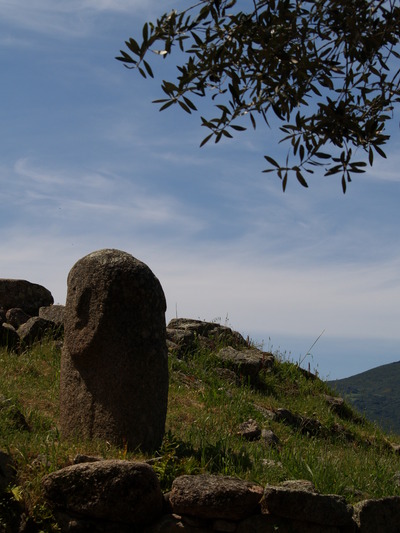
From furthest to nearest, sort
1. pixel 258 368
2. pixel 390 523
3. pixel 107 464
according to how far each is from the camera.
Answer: pixel 258 368 → pixel 390 523 → pixel 107 464

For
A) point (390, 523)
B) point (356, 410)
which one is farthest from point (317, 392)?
point (390, 523)

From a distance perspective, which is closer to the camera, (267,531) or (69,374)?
(267,531)

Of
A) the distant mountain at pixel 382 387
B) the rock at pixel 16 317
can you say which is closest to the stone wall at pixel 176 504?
the rock at pixel 16 317

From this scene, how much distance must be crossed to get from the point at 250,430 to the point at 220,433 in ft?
3.31

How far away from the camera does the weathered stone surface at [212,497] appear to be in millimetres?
7648

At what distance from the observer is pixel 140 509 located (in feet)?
25.3

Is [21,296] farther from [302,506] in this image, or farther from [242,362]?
[302,506]

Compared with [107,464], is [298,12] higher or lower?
higher

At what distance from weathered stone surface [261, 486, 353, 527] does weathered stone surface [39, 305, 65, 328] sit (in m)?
8.99

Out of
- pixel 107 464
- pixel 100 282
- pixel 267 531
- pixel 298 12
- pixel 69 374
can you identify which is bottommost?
pixel 267 531

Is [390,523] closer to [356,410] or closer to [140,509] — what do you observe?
[140,509]

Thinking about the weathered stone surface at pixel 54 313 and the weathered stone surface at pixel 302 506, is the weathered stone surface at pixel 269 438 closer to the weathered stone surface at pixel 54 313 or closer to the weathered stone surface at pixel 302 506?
the weathered stone surface at pixel 302 506

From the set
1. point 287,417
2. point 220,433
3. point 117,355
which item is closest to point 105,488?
point 117,355

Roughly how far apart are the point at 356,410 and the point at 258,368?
2696 millimetres
